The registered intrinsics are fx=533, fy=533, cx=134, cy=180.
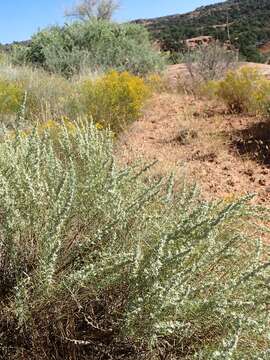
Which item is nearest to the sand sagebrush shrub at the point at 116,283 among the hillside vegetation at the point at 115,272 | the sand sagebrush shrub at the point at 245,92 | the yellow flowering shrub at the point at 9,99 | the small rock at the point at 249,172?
the hillside vegetation at the point at 115,272

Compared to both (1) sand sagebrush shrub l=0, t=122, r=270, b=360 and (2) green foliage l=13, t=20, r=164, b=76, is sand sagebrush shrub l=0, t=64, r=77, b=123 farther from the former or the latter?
(1) sand sagebrush shrub l=0, t=122, r=270, b=360

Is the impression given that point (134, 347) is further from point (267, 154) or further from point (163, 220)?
point (267, 154)

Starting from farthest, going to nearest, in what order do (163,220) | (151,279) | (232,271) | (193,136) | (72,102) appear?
1. (72,102)
2. (193,136)
3. (163,220)
4. (232,271)
5. (151,279)

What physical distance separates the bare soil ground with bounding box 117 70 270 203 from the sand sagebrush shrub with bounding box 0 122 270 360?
1937 mm

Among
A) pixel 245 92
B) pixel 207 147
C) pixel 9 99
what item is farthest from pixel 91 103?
pixel 245 92

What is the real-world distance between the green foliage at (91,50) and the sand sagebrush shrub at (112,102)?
366 cm

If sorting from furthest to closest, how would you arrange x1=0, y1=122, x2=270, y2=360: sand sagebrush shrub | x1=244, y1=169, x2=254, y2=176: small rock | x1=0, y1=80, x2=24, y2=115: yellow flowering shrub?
x1=0, y1=80, x2=24, y2=115: yellow flowering shrub, x1=244, y1=169, x2=254, y2=176: small rock, x1=0, y1=122, x2=270, y2=360: sand sagebrush shrub

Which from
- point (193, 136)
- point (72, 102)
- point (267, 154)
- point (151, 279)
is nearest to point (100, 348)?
point (151, 279)

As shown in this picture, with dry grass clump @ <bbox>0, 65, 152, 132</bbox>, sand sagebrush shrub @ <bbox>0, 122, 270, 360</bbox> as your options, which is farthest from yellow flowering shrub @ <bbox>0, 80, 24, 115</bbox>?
sand sagebrush shrub @ <bbox>0, 122, 270, 360</bbox>

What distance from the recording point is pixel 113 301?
2.23 metres

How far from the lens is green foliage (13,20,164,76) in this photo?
11891mm

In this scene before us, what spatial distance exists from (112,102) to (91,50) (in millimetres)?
6554

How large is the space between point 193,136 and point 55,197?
4.39m

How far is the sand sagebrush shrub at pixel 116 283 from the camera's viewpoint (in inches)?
78.8
